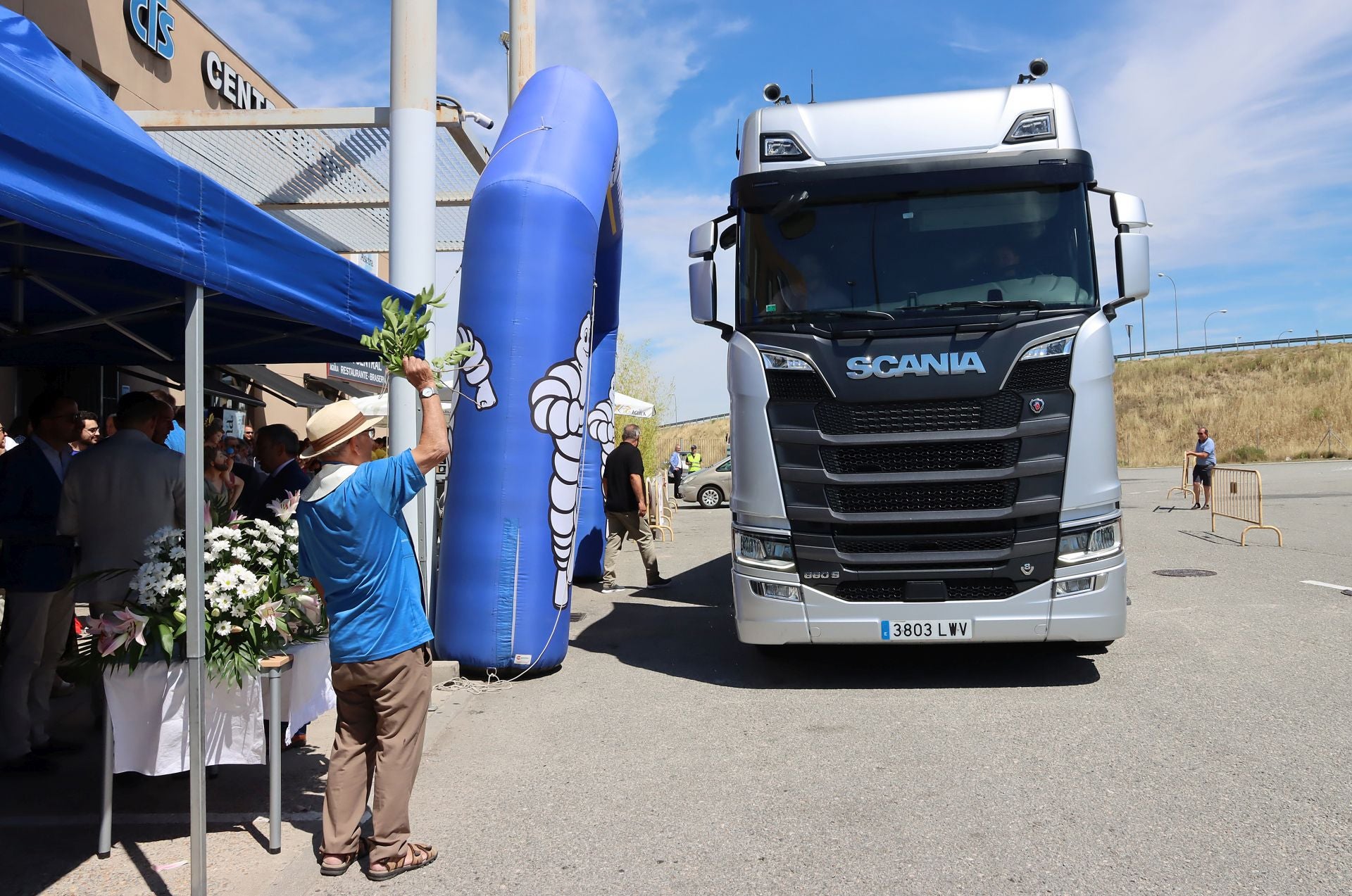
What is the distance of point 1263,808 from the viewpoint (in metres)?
4.39

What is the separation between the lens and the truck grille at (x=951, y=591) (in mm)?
6539

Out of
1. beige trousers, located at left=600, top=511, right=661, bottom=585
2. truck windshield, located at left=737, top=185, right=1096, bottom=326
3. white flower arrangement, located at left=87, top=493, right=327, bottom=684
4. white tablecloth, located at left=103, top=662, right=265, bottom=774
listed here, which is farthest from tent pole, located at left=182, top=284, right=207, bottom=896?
beige trousers, located at left=600, top=511, right=661, bottom=585

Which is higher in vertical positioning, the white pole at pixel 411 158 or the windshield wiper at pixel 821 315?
the white pole at pixel 411 158

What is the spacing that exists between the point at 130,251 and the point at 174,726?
6.90 ft

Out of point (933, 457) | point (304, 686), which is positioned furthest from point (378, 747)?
point (933, 457)

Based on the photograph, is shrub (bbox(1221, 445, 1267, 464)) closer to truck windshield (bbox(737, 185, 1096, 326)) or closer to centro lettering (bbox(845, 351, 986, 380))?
truck windshield (bbox(737, 185, 1096, 326))

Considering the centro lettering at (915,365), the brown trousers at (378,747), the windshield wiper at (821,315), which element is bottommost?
the brown trousers at (378,747)

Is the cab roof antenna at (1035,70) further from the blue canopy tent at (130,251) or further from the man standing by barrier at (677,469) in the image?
the man standing by barrier at (677,469)

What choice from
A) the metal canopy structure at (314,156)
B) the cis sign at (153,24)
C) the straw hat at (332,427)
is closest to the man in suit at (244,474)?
the metal canopy structure at (314,156)

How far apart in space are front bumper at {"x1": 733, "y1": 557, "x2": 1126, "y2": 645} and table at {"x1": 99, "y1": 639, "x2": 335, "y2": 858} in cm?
344

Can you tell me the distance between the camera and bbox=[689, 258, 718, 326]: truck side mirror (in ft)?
23.6

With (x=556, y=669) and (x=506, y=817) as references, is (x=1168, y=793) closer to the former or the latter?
(x=506, y=817)

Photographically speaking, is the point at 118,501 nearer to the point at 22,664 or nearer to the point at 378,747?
the point at 22,664

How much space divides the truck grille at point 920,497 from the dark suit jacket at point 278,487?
10.9 ft
